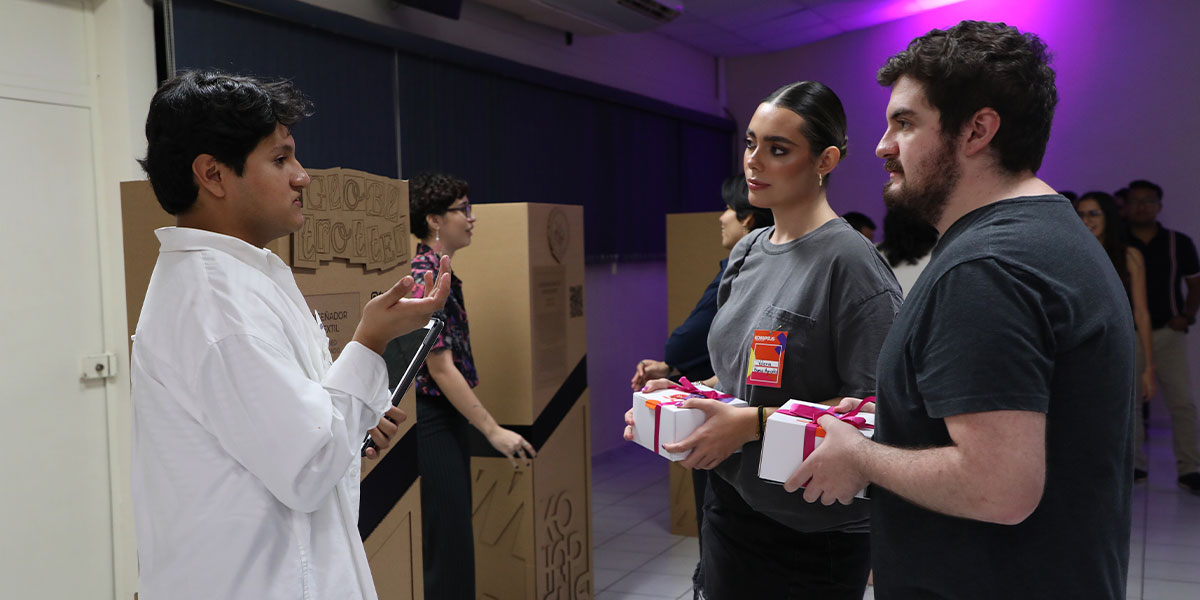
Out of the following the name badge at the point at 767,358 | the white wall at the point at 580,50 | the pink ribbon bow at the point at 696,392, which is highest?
the white wall at the point at 580,50

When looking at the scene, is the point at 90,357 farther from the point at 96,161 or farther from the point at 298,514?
the point at 298,514

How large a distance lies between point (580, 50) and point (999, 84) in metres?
5.17

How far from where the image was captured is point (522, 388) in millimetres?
3236

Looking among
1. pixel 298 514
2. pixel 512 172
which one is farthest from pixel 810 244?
pixel 512 172

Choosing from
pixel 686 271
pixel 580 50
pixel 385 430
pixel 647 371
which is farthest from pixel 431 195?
pixel 580 50

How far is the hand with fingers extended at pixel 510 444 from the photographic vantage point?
292cm

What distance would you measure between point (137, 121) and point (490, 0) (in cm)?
230

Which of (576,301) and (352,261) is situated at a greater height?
(352,261)

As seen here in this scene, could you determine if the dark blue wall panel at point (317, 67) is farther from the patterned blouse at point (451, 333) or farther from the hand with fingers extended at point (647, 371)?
the hand with fingers extended at point (647, 371)

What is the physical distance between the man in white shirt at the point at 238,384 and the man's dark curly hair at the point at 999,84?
0.73 metres

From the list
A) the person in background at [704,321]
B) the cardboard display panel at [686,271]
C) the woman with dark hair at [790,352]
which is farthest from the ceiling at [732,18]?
the woman with dark hair at [790,352]

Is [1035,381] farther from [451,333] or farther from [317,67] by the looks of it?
[317,67]

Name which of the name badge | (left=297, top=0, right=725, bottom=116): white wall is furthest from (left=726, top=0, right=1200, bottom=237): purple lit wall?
the name badge

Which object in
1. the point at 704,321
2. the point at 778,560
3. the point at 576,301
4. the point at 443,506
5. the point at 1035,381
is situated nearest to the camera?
the point at 1035,381
